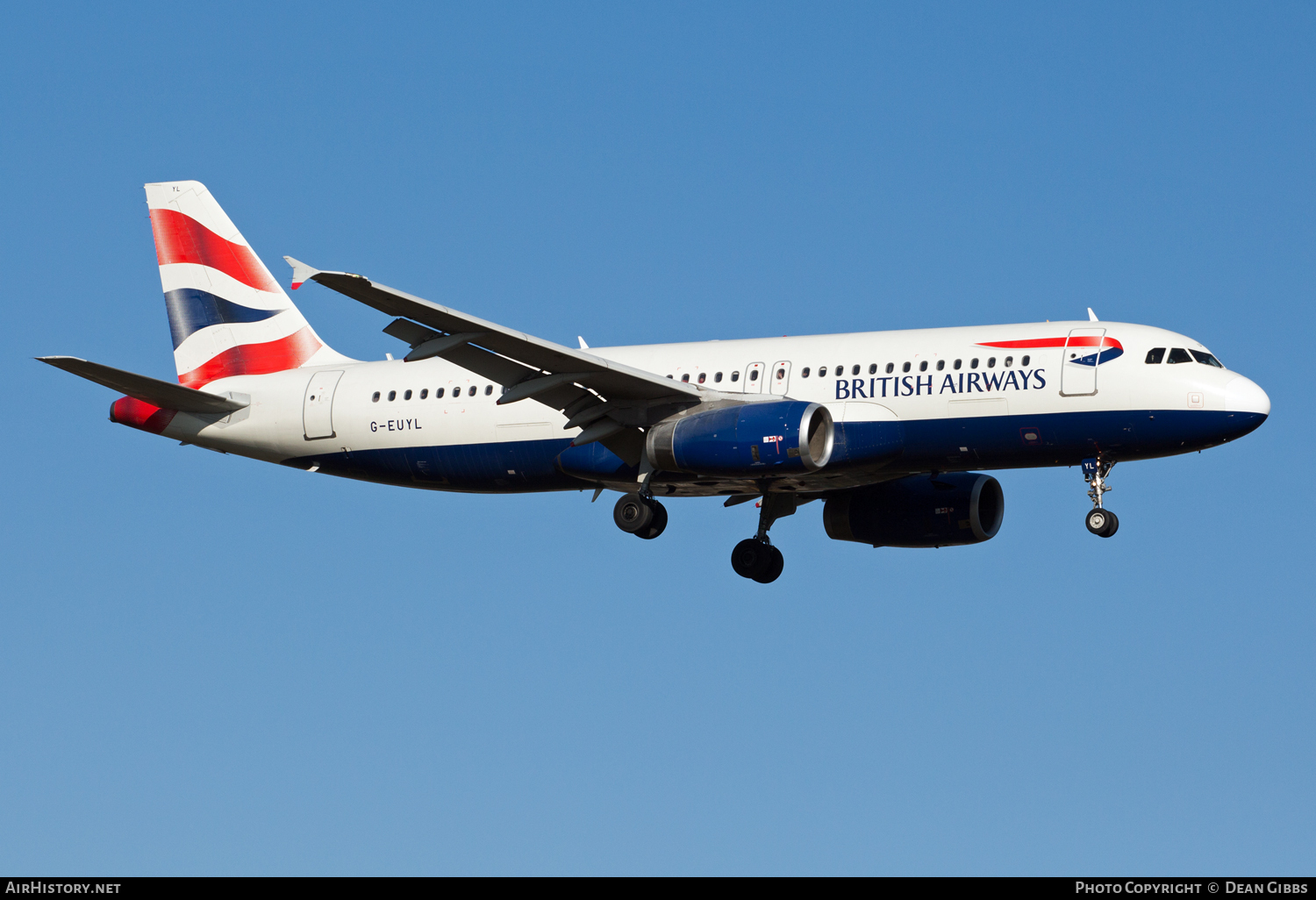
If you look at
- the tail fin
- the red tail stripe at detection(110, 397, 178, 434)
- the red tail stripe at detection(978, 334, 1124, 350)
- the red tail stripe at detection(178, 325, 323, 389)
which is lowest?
the red tail stripe at detection(978, 334, 1124, 350)

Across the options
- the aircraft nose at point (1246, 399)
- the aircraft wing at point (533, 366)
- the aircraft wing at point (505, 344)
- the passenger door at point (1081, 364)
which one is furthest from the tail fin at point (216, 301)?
the aircraft nose at point (1246, 399)

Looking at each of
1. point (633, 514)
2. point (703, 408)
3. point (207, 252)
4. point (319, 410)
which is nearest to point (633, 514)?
point (633, 514)

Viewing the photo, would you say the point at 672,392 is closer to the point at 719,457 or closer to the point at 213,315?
the point at 719,457

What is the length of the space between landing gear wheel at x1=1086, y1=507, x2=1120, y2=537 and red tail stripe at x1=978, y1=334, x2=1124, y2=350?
3368 millimetres

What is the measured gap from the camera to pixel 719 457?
121 feet

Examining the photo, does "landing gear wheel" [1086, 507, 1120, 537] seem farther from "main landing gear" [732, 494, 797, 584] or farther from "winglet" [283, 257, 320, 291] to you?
"winglet" [283, 257, 320, 291]

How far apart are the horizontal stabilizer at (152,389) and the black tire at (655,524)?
10.7 metres

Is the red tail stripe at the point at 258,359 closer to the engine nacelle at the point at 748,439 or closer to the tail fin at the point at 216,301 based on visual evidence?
the tail fin at the point at 216,301

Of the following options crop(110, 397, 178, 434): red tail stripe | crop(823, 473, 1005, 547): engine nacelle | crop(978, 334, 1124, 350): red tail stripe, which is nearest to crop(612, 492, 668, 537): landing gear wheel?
crop(823, 473, 1005, 547): engine nacelle

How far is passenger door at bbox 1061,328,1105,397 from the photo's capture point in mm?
36750

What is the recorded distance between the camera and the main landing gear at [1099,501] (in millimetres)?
37250
